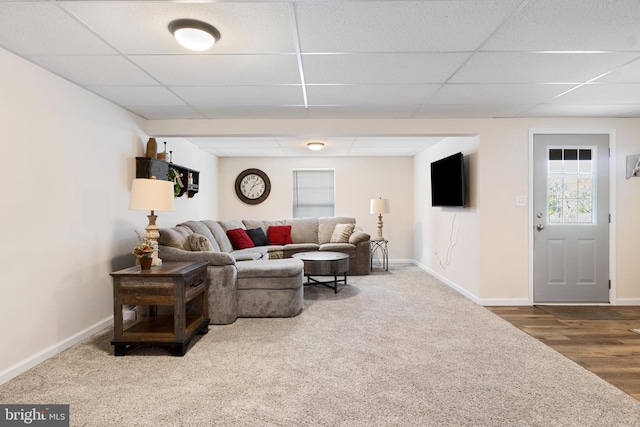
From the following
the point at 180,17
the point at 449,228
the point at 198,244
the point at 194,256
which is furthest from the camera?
the point at 449,228

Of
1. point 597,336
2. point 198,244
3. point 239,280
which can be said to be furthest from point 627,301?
point 198,244

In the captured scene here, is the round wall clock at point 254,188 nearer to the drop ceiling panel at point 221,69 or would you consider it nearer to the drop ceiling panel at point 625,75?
the drop ceiling panel at point 221,69

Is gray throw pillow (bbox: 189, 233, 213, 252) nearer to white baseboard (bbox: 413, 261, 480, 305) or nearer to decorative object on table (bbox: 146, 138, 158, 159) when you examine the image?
decorative object on table (bbox: 146, 138, 158, 159)

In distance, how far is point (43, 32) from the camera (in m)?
2.02

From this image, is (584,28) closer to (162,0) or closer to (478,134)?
(478,134)

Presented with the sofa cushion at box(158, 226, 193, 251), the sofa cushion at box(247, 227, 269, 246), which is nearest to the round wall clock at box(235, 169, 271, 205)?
the sofa cushion at box(247, 227, 269, 246)

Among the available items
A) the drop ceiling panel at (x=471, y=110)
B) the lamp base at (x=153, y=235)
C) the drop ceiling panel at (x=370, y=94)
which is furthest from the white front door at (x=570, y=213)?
the lamp base at (x=153, y=235)

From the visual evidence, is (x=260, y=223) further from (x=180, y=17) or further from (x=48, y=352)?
(x=180, y=17)

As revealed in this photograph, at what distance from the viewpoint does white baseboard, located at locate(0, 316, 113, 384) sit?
222 cm

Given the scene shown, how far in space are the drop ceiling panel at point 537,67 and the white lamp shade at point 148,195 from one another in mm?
2677

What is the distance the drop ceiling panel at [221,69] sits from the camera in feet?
7.80

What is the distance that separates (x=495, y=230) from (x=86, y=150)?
4365mm

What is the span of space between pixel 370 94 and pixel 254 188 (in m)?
4.38

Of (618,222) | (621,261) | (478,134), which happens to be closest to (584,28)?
(478,134)
